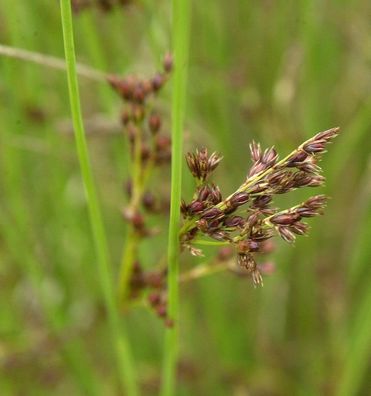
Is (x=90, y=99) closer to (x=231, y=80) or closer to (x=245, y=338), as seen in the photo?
(x=231, y=80)

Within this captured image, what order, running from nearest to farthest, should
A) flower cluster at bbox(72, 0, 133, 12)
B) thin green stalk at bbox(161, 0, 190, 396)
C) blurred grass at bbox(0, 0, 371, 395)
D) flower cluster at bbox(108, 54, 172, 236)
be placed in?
1. thin green stalk at bbox(161, 0, 190, 396)
2. flower cluster at bbox(108, 54, 172, 236)
3. flower cluster at bbox(72, 0, 133, 12)
4. blurred grass at bbox(0, 0, 371, 395)

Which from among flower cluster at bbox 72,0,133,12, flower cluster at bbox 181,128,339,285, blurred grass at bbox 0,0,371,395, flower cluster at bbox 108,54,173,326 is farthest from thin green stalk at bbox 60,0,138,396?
blurred grass at bbox 0,0,371,395

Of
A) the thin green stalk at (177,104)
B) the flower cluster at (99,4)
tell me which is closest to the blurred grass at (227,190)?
the flower cluster at (99,4)

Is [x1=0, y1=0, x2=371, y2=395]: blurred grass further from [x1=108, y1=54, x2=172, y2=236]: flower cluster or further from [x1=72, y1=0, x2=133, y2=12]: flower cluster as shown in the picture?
[x1=108, y1=54, x2=172, y2=236]: flower cluster

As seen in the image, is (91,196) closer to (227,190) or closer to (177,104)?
(177,104)

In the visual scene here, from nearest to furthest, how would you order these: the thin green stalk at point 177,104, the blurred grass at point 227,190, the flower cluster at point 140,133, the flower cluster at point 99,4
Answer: the thin green stalk at point 177,104, the flower cluster at point 140,133, the flower cluster at point 99,4, the blurred grass at point 227,190

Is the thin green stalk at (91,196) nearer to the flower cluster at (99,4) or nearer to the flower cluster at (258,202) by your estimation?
the flower cluster at (258,202)
